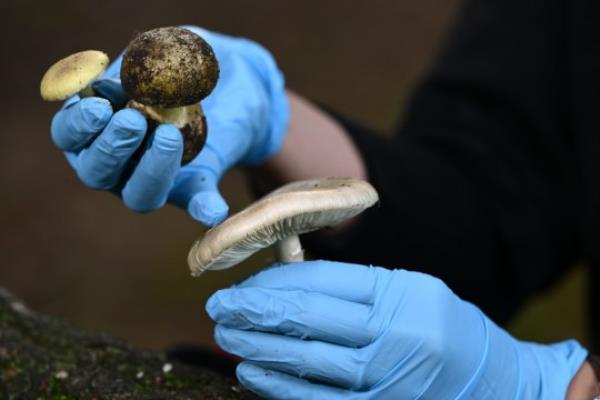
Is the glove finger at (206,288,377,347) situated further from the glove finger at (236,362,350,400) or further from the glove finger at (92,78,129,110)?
the glove finger at (92,78,129,110)

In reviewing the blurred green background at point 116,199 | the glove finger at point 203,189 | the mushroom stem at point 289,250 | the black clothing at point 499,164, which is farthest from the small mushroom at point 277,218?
the blurred green background at point 116,199

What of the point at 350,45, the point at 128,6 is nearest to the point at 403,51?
the point at 350,45

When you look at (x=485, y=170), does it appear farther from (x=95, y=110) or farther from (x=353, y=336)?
(x=95, y=110)

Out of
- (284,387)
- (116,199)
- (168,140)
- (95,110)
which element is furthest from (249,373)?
(116,199)

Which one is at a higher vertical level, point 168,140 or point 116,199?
point 168,140

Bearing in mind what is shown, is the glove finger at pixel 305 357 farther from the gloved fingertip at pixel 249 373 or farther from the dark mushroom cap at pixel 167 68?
the dark mushroom cap at pixel 167 68

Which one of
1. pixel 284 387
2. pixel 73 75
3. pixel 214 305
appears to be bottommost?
pixel 284 387

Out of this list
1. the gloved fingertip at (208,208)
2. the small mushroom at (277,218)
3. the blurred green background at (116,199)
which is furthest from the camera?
the blurred green background at (116,199)

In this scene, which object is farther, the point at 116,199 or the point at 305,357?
the point at 116,199
